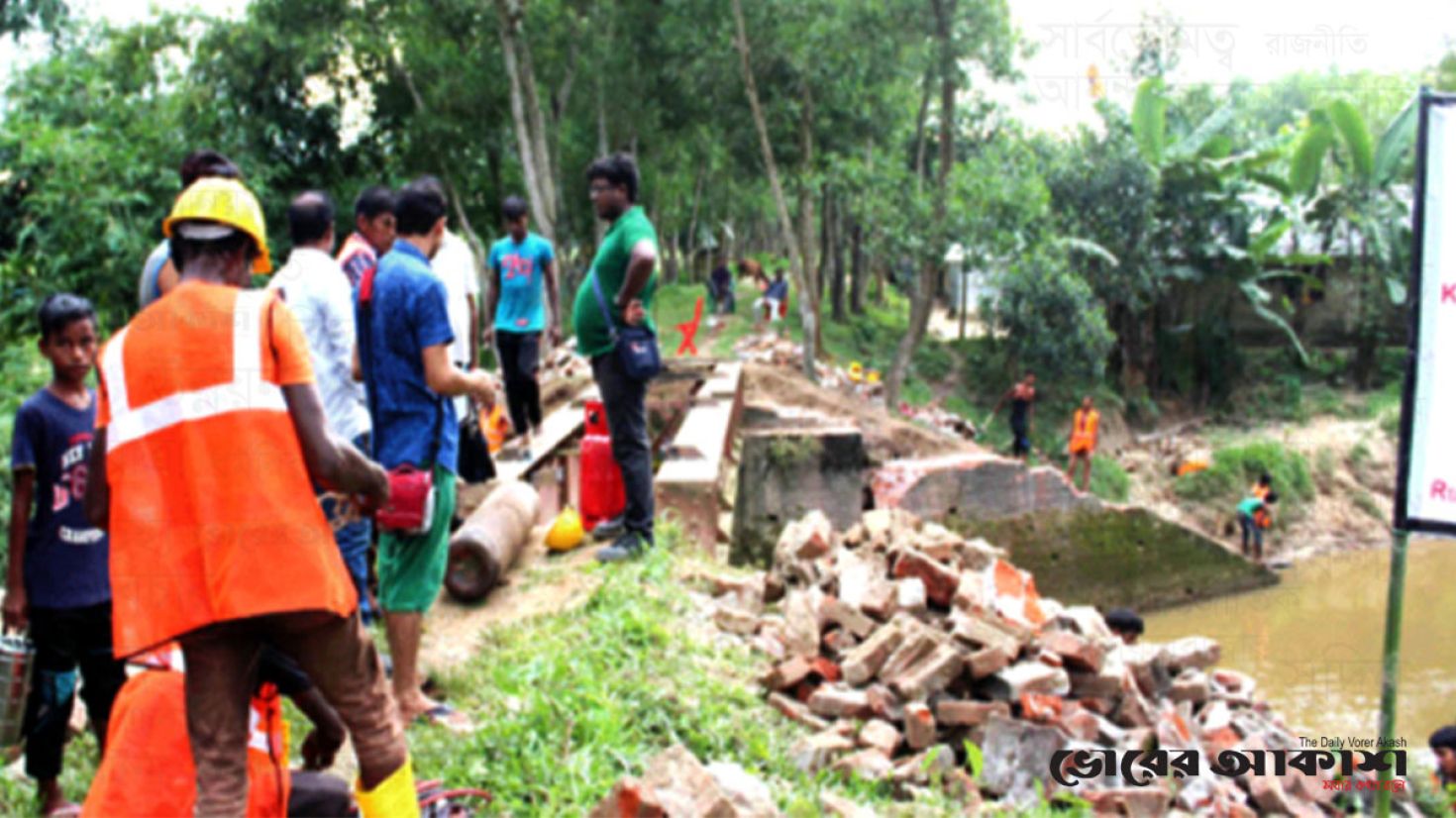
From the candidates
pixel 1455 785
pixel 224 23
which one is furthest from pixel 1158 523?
pixel 224 23

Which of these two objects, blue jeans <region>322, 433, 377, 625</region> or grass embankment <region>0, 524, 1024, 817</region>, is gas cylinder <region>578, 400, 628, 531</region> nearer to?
grass embankment <region>0, 524, 1024, 817</region>

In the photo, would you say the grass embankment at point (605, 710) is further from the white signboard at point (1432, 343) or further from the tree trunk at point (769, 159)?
the tree trunk at point (769, 159)

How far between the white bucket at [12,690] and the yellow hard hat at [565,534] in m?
2.89

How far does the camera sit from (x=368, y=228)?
16.0 ft

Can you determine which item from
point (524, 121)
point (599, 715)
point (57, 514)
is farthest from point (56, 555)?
point (524, 121)

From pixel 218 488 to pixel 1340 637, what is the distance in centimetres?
1464

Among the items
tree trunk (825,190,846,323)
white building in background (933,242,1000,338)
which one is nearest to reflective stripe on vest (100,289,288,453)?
white building in background (933,242,1000,338)

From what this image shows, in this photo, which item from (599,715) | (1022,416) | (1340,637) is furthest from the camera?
(1022,416)

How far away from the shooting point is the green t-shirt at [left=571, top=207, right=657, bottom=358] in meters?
5.20

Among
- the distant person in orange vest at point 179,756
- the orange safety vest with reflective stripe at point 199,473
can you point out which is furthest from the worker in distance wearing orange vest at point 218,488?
the distant person in orange vest at point 179,756

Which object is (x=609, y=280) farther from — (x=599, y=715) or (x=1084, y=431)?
(x=1084, y=431)

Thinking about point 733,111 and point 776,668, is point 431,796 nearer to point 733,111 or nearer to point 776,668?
point 776,668

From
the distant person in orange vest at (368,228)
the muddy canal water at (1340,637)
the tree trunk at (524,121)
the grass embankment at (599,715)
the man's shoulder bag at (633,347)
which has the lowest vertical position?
the muddy canal water at (1340,637)

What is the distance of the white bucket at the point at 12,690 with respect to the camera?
3.39 m
